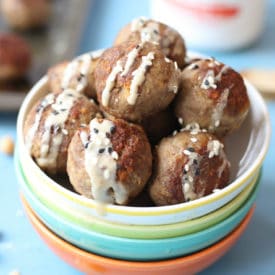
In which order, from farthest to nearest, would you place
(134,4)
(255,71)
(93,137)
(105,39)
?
(134,4), (105,39), (255,71), (93,137)

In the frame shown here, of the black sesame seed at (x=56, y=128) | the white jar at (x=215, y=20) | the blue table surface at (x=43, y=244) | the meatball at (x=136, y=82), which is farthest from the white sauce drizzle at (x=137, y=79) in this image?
the white jar at (x=215, y=20)

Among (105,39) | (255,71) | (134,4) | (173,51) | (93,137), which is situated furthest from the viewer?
(134,4)

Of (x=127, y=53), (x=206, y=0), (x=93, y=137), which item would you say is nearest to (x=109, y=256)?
(x=93, y=137)

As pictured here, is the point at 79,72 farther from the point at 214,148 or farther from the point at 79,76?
the point at 214,148

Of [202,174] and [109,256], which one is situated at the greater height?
[202,174]

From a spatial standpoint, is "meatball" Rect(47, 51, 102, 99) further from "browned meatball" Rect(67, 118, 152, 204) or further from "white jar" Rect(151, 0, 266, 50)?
"white jar" Rect(151, 0, 266, 50)

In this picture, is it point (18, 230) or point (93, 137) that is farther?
point (18, 230)

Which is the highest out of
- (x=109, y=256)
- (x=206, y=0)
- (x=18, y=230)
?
(x=206, y=0)

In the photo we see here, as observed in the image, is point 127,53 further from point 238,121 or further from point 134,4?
point 134,4
